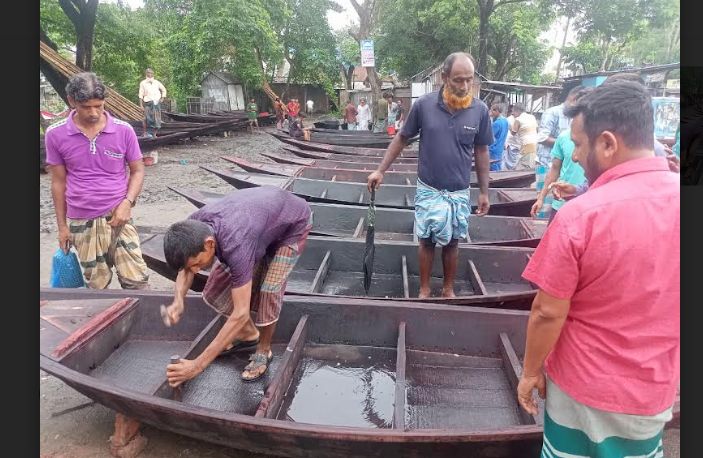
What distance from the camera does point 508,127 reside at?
28.0 ft

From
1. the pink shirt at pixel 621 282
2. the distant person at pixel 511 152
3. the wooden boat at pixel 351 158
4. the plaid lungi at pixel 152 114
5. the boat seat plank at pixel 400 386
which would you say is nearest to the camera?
the pink shirt at pixel 621 282

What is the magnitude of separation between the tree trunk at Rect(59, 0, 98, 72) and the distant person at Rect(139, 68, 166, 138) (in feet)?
5.29

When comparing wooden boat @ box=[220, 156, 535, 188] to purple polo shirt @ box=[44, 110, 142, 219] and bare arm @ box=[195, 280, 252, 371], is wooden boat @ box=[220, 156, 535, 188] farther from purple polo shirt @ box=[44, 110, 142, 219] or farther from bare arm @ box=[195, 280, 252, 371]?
bare arm @ box=[195, 280, 252, 371]

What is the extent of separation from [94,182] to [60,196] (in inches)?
→ 10.1

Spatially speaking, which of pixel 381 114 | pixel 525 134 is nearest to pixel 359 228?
pixel 525 134

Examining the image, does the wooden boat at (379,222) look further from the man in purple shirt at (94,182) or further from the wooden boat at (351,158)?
the wooden boat at (351,158)

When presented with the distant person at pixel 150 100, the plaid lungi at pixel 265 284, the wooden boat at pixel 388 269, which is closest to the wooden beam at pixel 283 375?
the plaid lungi at pixel 265 284

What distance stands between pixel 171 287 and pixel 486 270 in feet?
11.0

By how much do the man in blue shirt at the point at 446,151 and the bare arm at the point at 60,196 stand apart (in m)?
2.19

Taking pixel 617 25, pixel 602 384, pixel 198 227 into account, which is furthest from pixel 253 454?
pixel 617 25

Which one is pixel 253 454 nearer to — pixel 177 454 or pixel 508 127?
pixel 177 454

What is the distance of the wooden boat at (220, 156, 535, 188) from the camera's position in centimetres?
726

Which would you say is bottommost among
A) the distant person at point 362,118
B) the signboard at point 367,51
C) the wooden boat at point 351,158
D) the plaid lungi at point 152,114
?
the wooden boat at point 351,158

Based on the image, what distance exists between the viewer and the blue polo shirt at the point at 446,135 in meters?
3.51
